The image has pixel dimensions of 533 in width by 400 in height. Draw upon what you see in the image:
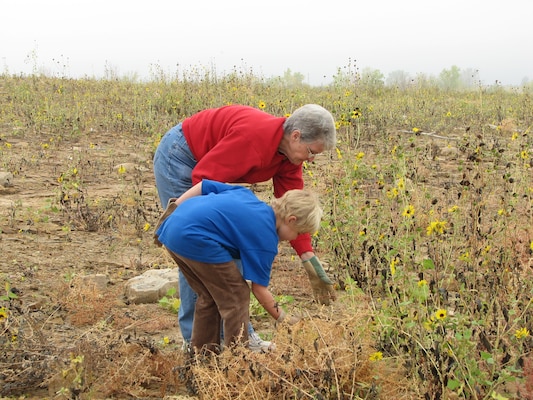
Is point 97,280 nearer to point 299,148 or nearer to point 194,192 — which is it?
point 194,192

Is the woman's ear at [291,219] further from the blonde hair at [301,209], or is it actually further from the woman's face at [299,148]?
the woman's face at [299,148]

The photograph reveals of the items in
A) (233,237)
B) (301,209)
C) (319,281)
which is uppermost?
(301,209)

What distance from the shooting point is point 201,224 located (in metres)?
2.79

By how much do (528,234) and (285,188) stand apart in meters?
1.70

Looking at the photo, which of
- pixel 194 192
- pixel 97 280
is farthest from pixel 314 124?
pixel 97 280

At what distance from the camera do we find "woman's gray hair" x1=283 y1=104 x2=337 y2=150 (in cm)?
307

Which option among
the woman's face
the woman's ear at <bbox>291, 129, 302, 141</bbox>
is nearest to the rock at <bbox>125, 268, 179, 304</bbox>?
the woman's face

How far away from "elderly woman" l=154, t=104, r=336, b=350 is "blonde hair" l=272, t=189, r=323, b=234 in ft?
1.20

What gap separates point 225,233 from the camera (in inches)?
111

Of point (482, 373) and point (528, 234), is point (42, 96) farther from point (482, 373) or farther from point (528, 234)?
point (482, 373)

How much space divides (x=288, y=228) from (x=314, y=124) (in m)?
0.57

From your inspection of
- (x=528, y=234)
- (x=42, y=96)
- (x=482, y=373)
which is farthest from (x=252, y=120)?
(x=42, y=96)

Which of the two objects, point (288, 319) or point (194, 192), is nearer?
point (288, 319)

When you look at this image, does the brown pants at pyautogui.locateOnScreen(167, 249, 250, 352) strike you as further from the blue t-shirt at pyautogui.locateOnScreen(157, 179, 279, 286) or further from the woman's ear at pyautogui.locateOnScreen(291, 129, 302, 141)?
the woman's ear at pyautogui.locateOnScreen(291, 129, 302, 141)
